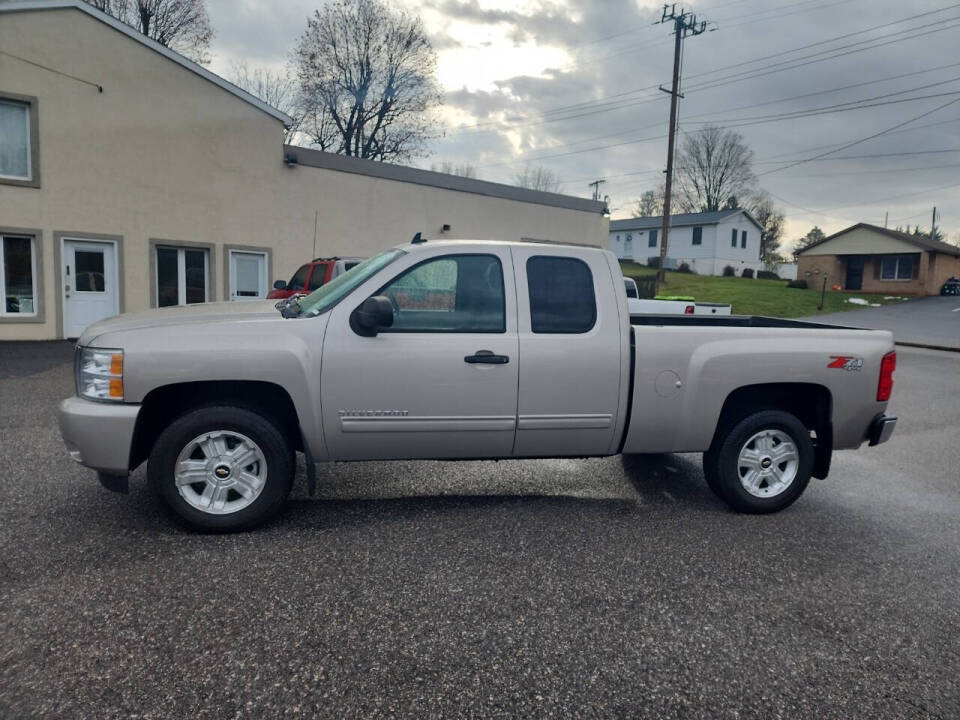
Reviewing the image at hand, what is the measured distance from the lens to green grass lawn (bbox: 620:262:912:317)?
32594mm

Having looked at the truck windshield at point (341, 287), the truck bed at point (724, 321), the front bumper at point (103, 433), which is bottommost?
the front bumper at point (103, 433)

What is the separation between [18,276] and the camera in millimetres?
14883

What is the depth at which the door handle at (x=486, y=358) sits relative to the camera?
14.6 feet

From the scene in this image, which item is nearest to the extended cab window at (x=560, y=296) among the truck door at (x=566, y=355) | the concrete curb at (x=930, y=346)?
the truck door at (x=566, y=355)

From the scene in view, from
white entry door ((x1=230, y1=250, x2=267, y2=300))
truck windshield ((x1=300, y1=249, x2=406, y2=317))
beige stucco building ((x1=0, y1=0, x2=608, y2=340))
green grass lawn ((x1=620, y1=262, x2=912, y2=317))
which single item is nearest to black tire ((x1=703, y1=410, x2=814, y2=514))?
truck windshield ((x1=300, y1=249, x2=406, y2=317))

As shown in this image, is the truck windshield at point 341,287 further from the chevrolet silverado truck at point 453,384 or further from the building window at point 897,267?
the building window at point 897,267

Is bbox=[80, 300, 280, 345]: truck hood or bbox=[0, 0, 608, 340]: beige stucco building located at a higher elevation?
bbox=[0, 0, 608, 340]: beige stucco building

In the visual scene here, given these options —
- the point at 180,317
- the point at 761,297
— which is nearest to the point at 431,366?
the point at 180,317

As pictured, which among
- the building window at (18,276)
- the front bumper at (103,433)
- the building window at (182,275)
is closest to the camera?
the front bumper at (103,433)

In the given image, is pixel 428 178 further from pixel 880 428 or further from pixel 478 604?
pixel 478 604

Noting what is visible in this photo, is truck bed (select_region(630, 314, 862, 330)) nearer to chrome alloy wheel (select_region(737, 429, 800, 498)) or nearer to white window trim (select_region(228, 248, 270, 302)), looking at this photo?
chrome alloy wheel (select_region(737, 429, 800, 498))

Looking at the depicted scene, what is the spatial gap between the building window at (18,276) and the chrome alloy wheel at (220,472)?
13600mm

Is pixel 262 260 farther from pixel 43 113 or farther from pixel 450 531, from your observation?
pixel 450 531

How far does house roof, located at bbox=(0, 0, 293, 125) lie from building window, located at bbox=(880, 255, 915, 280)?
41.6 metres
